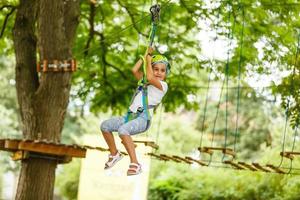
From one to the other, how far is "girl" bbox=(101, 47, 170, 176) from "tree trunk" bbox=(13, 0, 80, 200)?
99.4 inches

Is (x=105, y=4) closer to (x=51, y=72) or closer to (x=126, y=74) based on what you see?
(x=126, y=74)

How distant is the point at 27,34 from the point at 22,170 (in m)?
1.94

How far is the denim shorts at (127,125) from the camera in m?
4.44

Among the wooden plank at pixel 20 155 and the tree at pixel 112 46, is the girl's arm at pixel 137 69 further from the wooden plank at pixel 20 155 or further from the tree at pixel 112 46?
the wooden plank at pixel 20 155

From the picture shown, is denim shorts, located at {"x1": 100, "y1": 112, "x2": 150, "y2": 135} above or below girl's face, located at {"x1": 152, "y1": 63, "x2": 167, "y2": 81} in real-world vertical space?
below

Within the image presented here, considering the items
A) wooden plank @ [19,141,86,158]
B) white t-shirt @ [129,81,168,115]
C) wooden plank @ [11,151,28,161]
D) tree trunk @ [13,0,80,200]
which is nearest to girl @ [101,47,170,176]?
white t-shirt @ [129,81,168,115]

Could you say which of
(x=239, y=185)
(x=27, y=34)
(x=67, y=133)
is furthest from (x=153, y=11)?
(x=67, y=133)

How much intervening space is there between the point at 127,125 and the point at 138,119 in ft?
0.38

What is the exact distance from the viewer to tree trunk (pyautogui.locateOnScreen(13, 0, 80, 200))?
6941 mm

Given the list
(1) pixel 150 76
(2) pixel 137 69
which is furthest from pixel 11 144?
(1) pixel 150 76

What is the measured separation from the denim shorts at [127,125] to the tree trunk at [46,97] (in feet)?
8.44

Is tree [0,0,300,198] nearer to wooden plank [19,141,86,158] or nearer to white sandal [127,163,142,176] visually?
wooden plank [19,141,86,158]

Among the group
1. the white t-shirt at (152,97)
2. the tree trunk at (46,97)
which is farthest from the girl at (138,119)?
the tree trunk at (46,97)

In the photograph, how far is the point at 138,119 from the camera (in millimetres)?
4512
